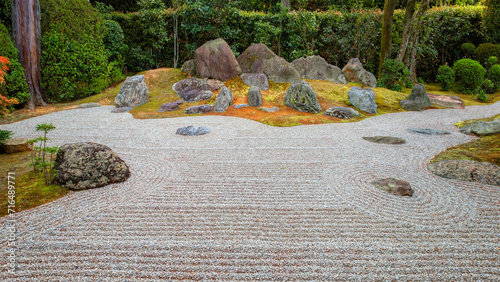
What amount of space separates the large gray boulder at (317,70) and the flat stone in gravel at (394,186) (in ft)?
32.4

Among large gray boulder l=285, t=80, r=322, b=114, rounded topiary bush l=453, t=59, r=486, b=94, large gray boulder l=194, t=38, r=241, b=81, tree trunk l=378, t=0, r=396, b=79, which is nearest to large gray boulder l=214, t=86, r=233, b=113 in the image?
large gray boulder l=194, t=38, r=241, b=81

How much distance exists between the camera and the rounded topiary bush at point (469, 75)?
13164mm

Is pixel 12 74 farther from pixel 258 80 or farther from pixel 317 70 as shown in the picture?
pixel 317 70

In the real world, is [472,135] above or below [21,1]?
below

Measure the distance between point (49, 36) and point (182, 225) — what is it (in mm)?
11225

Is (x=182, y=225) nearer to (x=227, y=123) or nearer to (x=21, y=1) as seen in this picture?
(x=227, y=123)

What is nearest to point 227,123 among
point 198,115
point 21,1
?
point 198,115

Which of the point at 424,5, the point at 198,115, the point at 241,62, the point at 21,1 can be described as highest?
the point at 424,5

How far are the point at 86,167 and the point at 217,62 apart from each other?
9031 mm

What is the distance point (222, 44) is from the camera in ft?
40.8

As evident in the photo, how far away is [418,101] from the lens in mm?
10938

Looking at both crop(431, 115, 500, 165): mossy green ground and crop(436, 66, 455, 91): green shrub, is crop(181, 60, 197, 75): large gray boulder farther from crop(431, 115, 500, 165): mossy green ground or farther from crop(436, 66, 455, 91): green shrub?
crop(436, 66, 455, 91): green shrub

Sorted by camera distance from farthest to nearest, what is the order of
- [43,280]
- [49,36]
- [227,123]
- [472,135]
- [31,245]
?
[49,36] < [227,123] < [472,135] < [31,245] < [43,280]

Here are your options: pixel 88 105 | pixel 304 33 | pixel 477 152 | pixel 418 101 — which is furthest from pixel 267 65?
pixel 477 152
